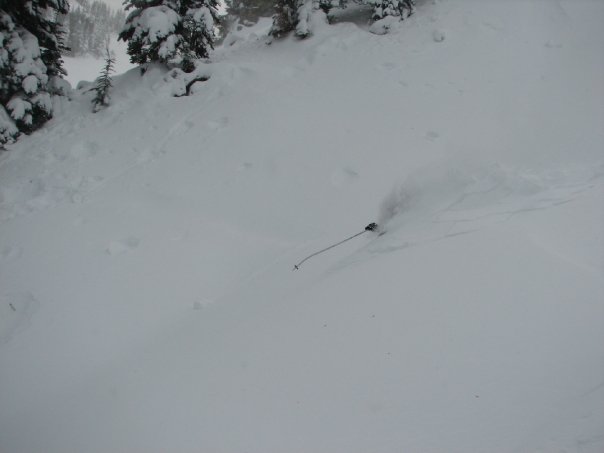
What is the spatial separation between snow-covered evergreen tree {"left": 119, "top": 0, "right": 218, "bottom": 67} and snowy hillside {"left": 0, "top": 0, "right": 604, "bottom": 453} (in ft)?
2.46

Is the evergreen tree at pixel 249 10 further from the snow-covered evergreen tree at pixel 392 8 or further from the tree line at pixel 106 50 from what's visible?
the snow-covered evergreen tree at pixel 392 8

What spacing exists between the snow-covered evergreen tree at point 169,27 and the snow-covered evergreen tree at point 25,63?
6.63 ft

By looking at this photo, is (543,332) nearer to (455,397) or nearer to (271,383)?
(455,397)

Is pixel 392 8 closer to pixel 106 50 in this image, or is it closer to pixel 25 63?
pixel 106 50

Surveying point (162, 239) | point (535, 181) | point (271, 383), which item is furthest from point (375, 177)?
point (271, 383)

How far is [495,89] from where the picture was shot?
695cm

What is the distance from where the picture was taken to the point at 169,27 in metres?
8.38

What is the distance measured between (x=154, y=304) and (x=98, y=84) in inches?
286

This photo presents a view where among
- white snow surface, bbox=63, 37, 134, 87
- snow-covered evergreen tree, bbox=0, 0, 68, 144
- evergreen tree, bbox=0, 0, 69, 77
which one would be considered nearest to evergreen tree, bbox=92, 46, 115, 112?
snow-covered evergreen tree, bbox=0, 0, 68, 144

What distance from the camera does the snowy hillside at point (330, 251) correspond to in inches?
82.9

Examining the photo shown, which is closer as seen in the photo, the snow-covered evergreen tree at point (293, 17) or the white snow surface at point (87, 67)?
the snow-covered evergreen tree at point (293, 17)

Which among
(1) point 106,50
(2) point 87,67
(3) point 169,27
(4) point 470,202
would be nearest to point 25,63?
(1) point 106,50

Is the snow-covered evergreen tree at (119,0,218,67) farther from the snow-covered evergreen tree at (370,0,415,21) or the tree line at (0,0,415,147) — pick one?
the snow-covered evergreen tree at (370,0,415,21)

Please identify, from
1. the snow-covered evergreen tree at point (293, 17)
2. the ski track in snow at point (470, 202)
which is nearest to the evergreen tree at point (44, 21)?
the snow-covered evergreen tree at point (293, 17)
